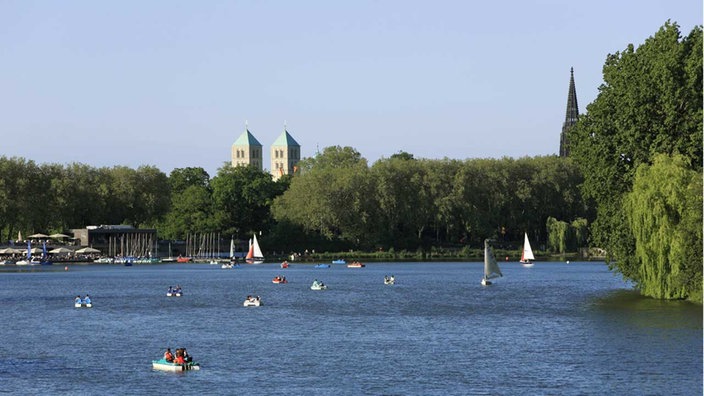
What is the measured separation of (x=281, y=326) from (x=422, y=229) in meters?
115

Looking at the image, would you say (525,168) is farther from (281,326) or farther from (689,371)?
(689,371)

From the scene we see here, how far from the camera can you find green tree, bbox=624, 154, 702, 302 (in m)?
69.2

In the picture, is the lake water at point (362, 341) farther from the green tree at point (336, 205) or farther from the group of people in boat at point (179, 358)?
the green tree at point (336, 205)

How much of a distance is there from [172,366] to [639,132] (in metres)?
37.6

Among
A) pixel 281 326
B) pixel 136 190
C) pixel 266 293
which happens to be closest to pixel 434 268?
pixel 266 293

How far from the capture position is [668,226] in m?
71.7

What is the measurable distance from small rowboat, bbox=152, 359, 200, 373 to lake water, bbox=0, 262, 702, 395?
1.36 ft

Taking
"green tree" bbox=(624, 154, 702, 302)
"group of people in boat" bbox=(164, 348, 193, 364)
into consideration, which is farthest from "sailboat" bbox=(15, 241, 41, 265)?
"group of people in boat" bbox=(164, 348, 193, 364)

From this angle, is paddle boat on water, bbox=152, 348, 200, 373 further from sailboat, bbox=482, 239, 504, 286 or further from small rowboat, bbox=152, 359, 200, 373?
sailboat, bbox=482, 239, 504, 286

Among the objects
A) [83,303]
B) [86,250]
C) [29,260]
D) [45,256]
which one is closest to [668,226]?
[83,303]

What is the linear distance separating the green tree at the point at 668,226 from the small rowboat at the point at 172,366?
29987 millimetres

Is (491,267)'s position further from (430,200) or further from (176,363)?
(430,200)

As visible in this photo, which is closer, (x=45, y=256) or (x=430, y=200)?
(x=45, y=256)

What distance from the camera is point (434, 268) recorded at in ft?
482
